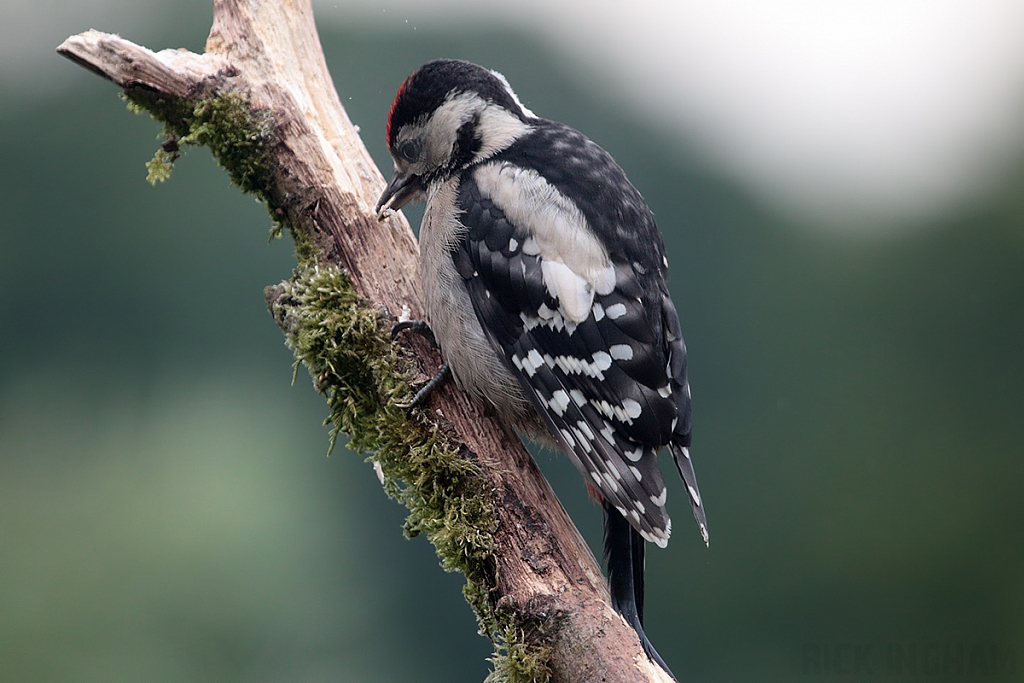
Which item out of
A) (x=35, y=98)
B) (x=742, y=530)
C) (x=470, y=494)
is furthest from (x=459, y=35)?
(x=35, y=98)

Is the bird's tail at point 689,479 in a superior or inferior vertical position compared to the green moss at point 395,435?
superior

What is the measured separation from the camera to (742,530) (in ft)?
36.0

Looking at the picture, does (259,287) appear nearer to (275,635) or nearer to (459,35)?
(275,635)

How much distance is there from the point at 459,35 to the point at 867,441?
6.57m

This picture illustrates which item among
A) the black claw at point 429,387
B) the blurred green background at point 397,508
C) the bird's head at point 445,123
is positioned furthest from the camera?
the blurred green background at point 397,508

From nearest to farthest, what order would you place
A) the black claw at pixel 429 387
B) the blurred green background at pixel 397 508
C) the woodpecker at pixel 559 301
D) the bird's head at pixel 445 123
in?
the woodpecker at pixel 559 301 → the black claw at pixel 429 387 → the bird's head at pixel 445 123 → the blurred green background at pixel 397 508

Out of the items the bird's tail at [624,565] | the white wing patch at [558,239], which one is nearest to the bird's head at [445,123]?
the white wing patch at [558,239]

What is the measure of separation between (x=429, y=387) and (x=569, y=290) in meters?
0.50

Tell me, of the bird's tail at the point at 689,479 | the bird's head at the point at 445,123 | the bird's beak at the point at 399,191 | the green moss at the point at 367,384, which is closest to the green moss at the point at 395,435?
the green moss at the point at 367,384

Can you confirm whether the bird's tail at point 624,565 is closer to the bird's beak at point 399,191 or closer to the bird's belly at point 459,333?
the bird's belly at point 459,333

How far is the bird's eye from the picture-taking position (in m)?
2.79

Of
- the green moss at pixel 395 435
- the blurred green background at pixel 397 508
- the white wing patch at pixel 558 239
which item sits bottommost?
the blurred green background at pixel 397 508

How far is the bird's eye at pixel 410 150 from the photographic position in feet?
9.17

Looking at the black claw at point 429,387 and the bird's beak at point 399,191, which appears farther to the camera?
Result: the bird's beak at point 399,191
